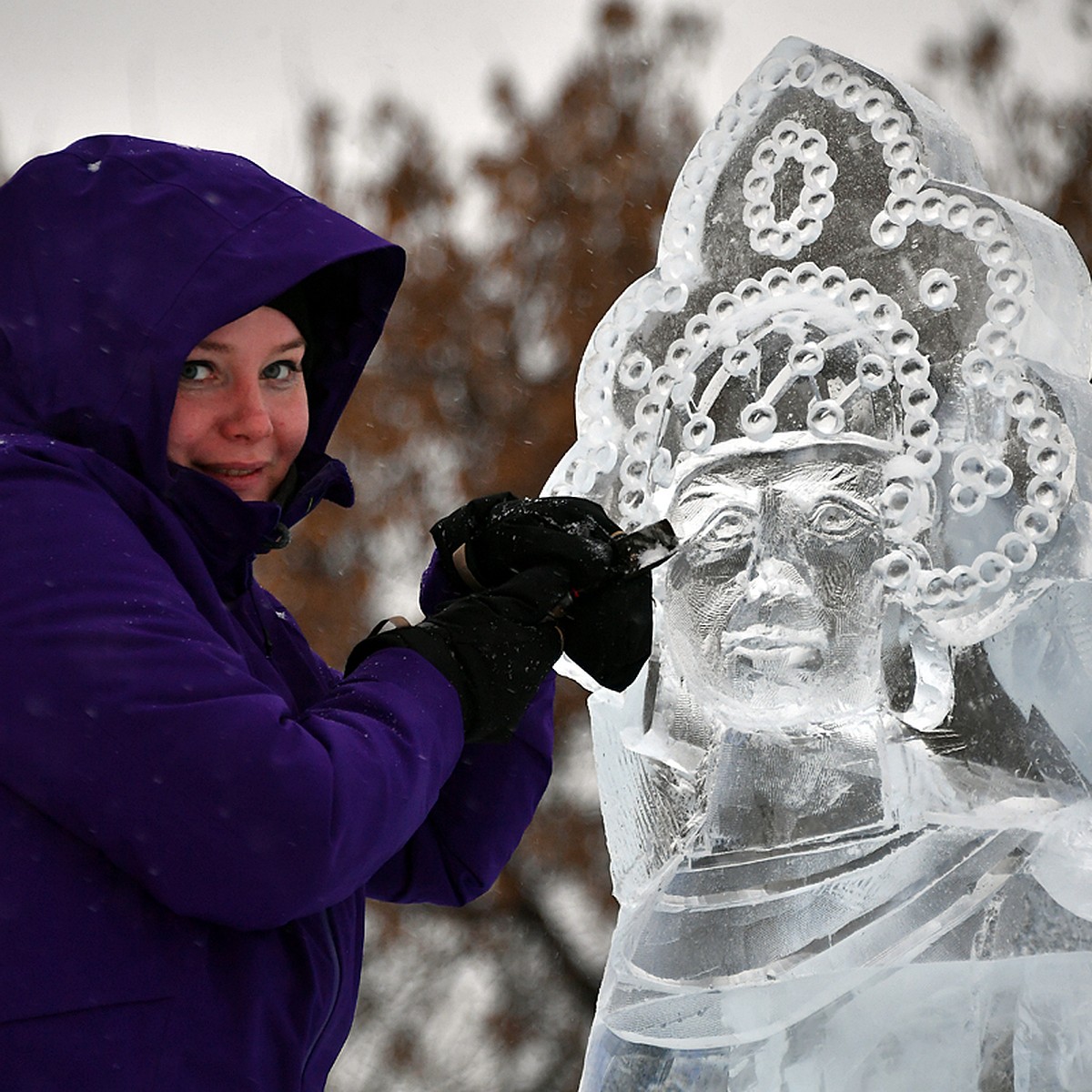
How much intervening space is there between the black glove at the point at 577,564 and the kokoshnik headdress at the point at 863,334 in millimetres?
282

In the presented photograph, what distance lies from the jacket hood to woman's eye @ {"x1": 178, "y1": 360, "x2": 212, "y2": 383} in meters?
0.10

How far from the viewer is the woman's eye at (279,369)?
5.00ft

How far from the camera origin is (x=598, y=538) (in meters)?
1.52

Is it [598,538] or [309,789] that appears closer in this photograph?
[309,789]

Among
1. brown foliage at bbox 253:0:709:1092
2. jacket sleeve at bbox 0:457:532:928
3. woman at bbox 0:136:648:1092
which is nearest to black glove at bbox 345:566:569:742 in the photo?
woman at bbox 0:136:648:1092

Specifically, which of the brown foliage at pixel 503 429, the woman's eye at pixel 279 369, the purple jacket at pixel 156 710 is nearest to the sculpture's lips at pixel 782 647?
the purple jacket at pixel 156 710

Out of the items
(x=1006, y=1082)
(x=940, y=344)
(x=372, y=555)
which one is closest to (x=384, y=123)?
(x=372, y=555)

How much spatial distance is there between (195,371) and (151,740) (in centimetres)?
43

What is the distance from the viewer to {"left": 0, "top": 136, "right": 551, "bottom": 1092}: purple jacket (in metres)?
1.17

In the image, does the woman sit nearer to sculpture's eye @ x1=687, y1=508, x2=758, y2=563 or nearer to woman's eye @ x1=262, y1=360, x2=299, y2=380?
woman's eye @ x1=262, y1=360, x2=299, y2=380

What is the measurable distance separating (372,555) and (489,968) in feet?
4.80

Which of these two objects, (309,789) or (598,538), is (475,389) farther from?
(309,789)

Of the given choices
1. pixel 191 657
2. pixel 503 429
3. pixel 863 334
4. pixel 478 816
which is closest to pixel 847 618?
pixel 863 334

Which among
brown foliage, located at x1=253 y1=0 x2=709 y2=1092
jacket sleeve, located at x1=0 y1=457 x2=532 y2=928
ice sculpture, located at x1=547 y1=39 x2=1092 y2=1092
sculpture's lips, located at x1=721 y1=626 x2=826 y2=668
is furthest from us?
brown foliage, located at x1=253 y1=0 x2=709 y2=1092
